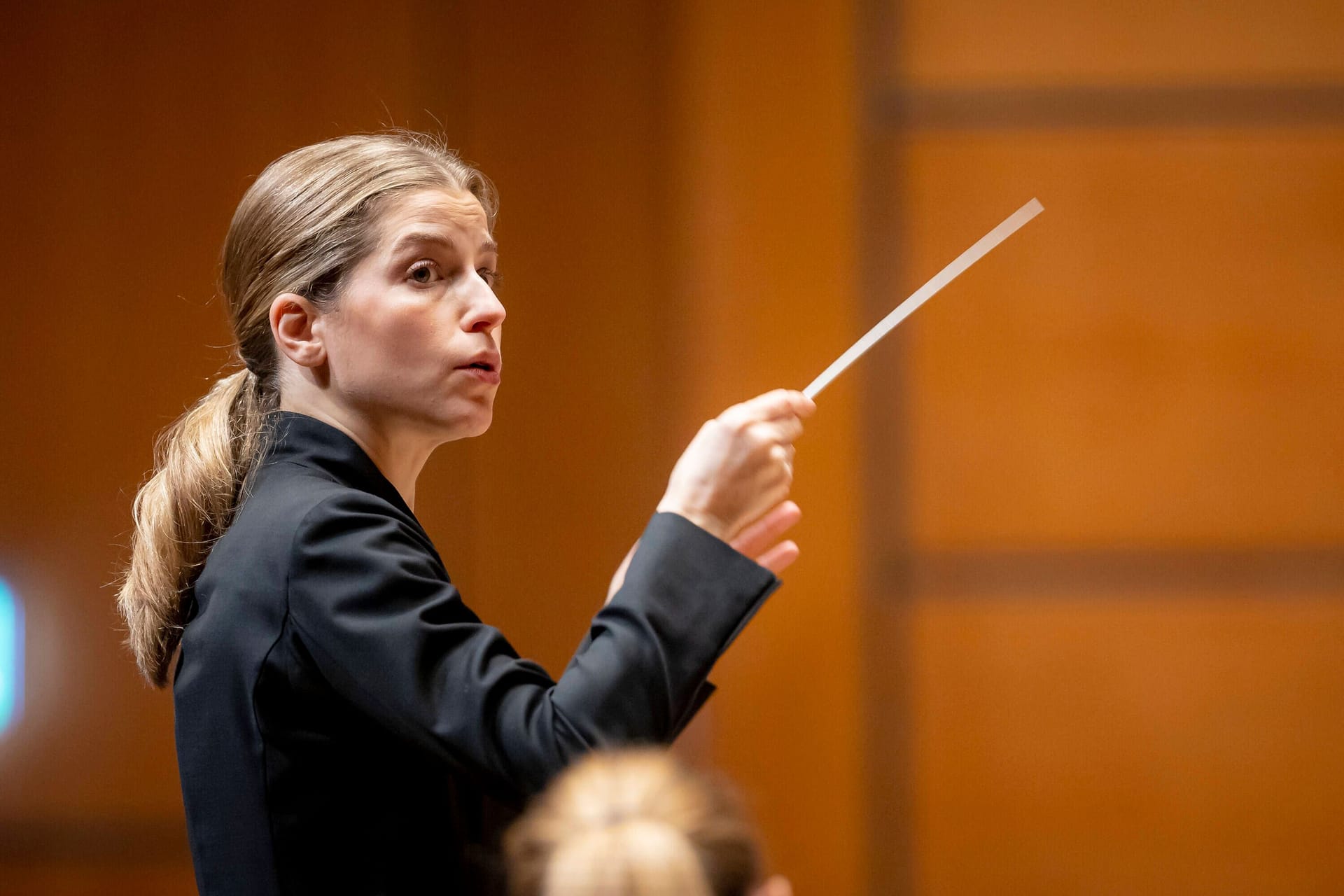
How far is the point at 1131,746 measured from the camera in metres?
1.23

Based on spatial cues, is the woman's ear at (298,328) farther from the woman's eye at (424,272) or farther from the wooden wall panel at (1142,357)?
the wooden wall panel at (1142,357)

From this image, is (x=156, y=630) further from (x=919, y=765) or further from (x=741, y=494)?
(x=919, y=765)

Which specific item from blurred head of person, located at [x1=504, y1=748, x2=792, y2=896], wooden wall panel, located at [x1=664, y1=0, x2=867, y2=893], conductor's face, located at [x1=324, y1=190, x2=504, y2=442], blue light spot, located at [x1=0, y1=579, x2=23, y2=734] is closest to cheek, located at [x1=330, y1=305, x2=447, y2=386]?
conductor's face, located at [x1=324, y1=190, x2=504, y2=442]

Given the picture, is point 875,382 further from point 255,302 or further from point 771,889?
point 771,889

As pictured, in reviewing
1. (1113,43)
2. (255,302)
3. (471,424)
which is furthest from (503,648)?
(1113,43)

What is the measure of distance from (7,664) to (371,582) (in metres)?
1.00

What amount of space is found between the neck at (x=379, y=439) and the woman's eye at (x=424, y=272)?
80 millimetres

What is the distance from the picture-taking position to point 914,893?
1235 millimetres

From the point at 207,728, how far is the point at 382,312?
224 millimetres

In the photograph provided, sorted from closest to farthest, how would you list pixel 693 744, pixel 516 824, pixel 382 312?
pixel 516 824
pixel 382 312
pixel 693 744

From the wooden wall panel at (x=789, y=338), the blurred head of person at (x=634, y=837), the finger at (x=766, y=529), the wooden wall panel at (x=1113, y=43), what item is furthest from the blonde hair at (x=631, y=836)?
the wooden wall panel at (x=1113, y=43)

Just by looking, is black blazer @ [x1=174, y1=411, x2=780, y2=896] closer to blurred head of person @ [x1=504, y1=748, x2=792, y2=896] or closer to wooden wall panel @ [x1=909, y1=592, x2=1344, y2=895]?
blurred head of person @ [x1=504, y1=748, x2=792, y2=896]

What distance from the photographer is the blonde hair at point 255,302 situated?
625 mm

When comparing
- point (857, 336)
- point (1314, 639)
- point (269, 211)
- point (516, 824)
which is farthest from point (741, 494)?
point (1314, 639)
